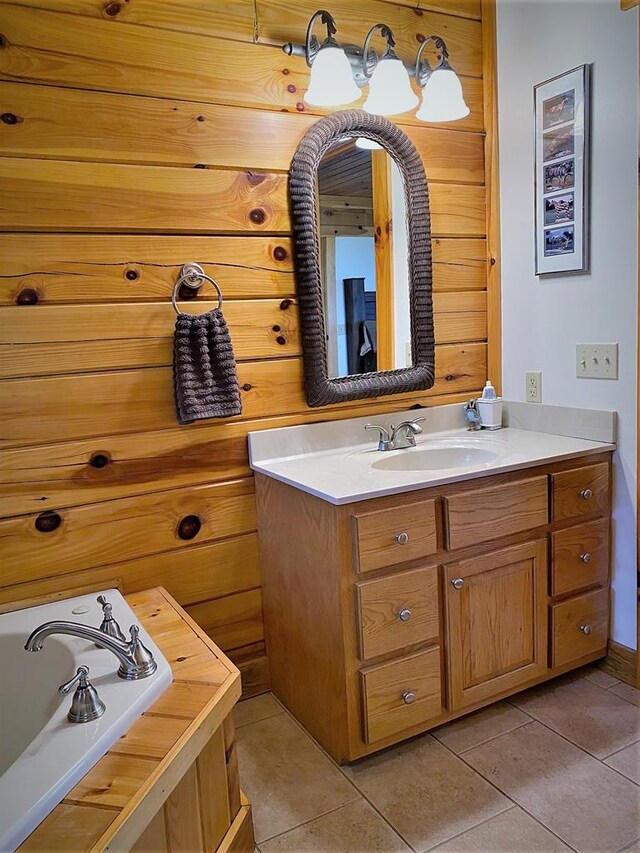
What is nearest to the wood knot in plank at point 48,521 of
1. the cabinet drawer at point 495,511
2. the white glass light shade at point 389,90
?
the cabinet drawer at point 495,511

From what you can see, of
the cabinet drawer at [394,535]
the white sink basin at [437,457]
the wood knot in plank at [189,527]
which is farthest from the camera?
the white sink basin at [437,457]

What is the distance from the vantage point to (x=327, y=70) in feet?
6.68

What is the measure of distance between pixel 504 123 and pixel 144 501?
181 cm

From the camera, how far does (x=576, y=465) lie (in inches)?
81.7

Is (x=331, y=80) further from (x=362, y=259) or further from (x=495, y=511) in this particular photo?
(x=495, y=511)

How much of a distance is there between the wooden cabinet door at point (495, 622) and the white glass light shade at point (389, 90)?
1470 millimetres

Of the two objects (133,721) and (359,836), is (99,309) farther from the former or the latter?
(359,836)

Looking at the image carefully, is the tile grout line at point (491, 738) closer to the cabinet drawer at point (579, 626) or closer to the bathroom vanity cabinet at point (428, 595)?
the bathroom vanity cabinet at point (428, 595)

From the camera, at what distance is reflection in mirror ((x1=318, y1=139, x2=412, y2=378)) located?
217 cm

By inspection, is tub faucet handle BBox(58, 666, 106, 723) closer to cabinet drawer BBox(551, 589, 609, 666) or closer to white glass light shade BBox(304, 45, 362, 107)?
cabinet drawer BBox(551, 589, 609, 666)

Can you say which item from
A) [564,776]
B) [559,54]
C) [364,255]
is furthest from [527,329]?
[564,776]

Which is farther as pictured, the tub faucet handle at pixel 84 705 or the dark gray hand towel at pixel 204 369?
the dark gray hand towel at pixel 204 369

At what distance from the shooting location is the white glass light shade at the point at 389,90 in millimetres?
2123

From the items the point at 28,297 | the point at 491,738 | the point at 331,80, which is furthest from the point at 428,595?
the point at 331,80
